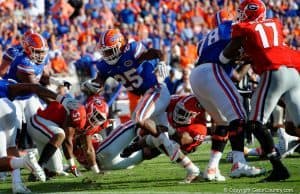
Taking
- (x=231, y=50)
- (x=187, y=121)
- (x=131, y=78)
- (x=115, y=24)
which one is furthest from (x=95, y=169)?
(x=115, y=24)

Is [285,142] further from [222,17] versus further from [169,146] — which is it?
[169,146]

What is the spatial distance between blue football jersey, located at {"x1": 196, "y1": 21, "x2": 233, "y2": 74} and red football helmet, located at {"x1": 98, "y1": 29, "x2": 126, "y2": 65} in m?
0.85

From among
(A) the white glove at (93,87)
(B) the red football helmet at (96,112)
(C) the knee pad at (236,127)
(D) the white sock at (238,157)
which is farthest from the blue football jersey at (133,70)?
(D) the white sock at (238,157)

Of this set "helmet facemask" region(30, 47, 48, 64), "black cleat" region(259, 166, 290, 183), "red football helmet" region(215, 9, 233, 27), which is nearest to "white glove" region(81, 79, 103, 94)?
"helmet facemask" region(30, 47, 48, 64)

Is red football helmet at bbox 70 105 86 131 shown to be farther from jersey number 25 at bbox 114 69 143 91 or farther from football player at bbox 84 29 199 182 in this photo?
jersey number 25 at bbox 114 69 143 91

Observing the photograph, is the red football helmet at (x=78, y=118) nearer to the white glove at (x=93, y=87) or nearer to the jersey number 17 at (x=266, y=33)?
the white glove at (x=93, y=87)

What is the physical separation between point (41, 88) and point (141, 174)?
1684 millimetres

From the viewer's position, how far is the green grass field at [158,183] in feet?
21.5

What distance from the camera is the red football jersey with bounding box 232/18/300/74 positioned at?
22.7 feet

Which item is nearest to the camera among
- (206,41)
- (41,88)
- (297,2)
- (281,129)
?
(41,88)

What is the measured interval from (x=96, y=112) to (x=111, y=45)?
0.72 metres

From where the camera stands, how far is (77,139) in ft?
27.0

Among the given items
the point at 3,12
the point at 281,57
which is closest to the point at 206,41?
the point at 281,57

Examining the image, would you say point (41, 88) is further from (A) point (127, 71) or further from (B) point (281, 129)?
(B) point (281, 129)
